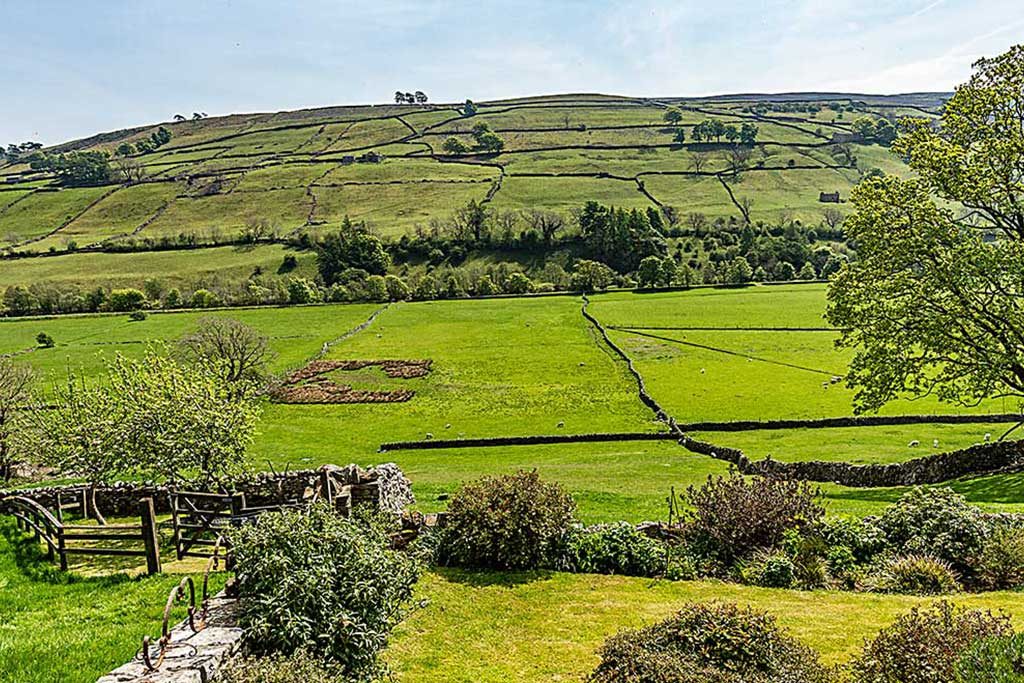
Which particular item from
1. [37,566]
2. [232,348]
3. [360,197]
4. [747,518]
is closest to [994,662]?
[747,518]

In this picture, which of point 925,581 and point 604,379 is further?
point 604,379

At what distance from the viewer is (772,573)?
1559 cm

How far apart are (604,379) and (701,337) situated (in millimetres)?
18347

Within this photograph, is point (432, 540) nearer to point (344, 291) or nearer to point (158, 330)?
point (158, 330)

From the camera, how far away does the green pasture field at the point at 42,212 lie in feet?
505

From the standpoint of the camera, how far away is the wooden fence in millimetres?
15109

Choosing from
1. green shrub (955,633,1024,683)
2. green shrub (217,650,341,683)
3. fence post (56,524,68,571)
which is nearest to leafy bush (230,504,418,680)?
→ green shrub (217,650,341,683)

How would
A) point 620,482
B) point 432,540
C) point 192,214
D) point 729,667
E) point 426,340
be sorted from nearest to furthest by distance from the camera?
point 729,667 → point 432,540 → point 620,482 → point 426,340 → point 192,214

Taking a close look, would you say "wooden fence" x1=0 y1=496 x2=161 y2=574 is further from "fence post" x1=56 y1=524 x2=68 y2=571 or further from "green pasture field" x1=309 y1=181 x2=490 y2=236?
"green pasture field" x1=309 y1=181 x2=490 y2=236

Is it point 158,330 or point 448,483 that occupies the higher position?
point 158,330

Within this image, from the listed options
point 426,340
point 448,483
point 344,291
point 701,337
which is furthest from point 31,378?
point 344,291

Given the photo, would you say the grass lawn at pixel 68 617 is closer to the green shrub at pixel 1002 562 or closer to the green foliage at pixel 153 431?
the green foliage at pixel 153 431

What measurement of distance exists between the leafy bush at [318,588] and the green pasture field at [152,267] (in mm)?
114789

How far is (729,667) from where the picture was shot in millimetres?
9750
